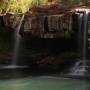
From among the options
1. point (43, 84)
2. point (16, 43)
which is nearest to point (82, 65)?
point (43, 84)

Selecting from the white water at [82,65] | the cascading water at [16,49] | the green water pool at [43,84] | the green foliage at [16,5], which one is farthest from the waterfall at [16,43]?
the green water pool at [43,84]

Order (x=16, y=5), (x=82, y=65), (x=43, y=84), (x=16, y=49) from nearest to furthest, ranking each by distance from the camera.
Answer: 1. (x=43, y=84)
2. (x=82, y=65)
3. (x=16, y=5)
4. (x=16, y=49)

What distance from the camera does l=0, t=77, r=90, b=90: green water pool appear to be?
663 inches

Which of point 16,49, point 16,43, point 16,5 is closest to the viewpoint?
point 16,5

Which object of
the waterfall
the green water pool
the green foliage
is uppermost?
the green foliage

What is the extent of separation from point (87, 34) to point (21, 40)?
13.6 feet

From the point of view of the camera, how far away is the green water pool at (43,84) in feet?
55.2

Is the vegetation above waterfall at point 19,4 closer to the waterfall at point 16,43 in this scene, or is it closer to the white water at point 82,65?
the waterfall at point 16,43

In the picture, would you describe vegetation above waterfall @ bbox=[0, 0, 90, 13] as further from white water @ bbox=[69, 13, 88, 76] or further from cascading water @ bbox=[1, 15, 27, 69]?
white water @ bbox=[69, 13, 88, 76]

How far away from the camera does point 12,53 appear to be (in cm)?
2298

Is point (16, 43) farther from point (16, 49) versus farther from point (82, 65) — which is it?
point (82, 65)

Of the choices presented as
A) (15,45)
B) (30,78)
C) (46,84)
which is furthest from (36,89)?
(15,45)

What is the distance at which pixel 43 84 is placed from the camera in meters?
17.6

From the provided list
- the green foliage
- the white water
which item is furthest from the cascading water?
the white water
